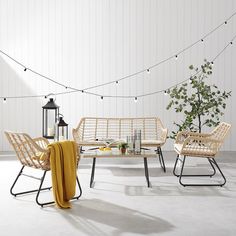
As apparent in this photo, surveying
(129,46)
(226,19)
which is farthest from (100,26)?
(226,19)

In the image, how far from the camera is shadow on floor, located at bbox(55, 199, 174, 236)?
332 centimetres

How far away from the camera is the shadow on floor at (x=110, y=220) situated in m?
3.32

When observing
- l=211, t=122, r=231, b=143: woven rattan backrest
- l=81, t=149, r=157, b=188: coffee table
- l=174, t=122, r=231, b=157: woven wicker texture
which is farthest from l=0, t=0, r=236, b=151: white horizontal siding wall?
l=81, t=149, r=157, b=188: coffee table

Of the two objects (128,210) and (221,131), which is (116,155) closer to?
(128,210)

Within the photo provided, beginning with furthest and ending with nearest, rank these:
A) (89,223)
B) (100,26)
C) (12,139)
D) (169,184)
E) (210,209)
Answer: (100,26) → (169,184) → (12,139) → (210,209) → (89,223)

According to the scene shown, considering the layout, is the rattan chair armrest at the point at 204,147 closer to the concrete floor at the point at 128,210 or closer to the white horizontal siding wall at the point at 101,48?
the concrete floor at the point at 128,210

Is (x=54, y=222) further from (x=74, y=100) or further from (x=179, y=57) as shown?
(x=179, y=57)

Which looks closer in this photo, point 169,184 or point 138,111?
point 169,184

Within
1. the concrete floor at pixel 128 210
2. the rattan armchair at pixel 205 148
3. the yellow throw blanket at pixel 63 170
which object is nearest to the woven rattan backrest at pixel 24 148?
the yellow throw blanket at pixel 63 170

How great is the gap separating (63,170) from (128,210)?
68 centimetres

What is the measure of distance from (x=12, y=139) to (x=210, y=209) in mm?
1879

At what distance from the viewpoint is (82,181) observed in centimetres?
509

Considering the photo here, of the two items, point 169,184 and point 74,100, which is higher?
point 74,100

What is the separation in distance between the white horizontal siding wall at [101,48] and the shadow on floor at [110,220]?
364cm
